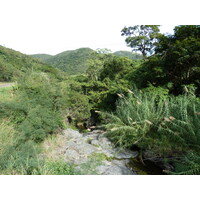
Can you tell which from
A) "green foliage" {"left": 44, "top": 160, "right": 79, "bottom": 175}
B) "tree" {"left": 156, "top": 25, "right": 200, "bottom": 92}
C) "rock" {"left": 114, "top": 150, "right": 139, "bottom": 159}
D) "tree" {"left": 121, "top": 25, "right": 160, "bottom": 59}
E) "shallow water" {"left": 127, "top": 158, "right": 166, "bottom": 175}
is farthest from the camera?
"tree" {"left": 121, "top": 25, "right": 160, "bottom": 59}

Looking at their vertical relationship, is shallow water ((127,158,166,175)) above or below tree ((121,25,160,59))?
below

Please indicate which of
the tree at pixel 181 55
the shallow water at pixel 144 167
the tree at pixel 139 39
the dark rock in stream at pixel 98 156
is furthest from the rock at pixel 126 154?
the tree at pixel 139 39

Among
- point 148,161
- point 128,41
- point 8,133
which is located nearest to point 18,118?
point 8,133

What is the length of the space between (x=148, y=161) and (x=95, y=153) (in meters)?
1.20

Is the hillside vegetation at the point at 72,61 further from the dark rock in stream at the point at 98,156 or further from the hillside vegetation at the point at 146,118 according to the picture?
the dark rock in stream at the point at 98,156

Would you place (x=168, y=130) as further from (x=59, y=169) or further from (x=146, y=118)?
(x=59, y=169)

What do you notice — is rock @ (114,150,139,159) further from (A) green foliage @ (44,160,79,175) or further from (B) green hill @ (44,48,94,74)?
(B) green hill @ (44,48,94,74)

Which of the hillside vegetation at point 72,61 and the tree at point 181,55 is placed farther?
the hillside vegetation at point 72,61

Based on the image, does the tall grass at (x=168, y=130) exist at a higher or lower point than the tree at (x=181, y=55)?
lower

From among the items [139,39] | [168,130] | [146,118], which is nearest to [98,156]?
[146,118]

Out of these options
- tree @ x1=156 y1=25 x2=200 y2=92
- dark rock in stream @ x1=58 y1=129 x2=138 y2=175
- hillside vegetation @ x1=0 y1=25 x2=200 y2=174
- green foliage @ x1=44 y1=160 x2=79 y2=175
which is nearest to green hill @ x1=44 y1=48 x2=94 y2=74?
hillside vegetation @ x1=0 y1=25 x2=200 y2=174

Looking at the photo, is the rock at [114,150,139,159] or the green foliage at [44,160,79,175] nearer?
the green foliage at [44,160,79,175]

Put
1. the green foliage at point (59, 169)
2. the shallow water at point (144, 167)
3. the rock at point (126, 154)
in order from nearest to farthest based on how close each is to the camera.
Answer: the green foliage at point (59, 169) → the shallow water at point (144, 167) → the rock at point (126, 154)

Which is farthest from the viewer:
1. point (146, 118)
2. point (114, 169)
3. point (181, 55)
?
point (181, 55)
